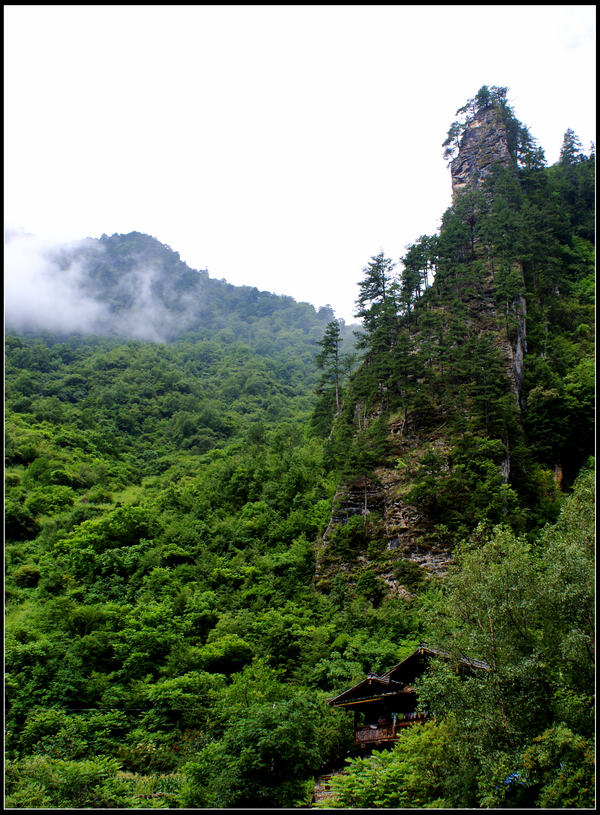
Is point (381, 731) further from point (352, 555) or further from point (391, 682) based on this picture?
point (352, 555)

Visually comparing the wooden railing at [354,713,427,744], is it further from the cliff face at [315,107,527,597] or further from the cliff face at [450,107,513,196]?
the cliff face at [450,107,513,196]

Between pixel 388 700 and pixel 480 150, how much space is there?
52379 mm

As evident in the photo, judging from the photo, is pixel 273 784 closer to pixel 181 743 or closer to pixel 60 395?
pixel 181 743

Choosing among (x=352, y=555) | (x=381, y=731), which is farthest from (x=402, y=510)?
(x=381, y=731)

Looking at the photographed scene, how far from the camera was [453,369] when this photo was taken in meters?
34.1

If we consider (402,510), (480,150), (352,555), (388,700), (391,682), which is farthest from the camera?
(480,150)

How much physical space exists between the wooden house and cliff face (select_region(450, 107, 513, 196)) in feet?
151

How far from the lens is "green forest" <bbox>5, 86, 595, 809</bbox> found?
46.9ft

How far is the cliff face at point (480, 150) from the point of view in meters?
52.1

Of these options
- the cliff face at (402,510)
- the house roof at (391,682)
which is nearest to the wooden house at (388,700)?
the house roof at (391,682)

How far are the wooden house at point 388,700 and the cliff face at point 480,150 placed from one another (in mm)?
46102

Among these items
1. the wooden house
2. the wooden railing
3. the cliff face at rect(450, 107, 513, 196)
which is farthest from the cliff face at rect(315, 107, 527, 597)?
the cliff face at rect(450, 107, 513, 196)

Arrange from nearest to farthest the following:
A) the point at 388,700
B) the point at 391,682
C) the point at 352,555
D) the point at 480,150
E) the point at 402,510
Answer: the point at 391,682 → the point at 388,700 → the point at 352,555 → the point at 402,510 → the point at 480,150

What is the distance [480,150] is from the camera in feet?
176
